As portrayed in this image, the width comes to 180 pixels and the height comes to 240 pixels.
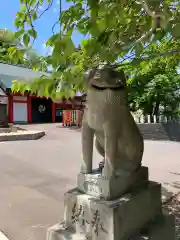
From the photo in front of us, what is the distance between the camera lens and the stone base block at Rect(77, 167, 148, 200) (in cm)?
227

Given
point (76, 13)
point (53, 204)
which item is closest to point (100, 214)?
point (76, 13)

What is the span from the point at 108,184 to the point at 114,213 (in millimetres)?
238

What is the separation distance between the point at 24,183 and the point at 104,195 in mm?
3419

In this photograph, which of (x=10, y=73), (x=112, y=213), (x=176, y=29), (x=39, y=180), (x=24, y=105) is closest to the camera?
(x=176, y=29)

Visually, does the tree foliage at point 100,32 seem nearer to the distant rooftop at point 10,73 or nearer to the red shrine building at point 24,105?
the red shrine building at point 24,105

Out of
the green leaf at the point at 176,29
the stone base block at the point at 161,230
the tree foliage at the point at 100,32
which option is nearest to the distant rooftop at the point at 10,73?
the tree foliage at the point at 100,32

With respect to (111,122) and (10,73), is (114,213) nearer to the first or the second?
(111,122)

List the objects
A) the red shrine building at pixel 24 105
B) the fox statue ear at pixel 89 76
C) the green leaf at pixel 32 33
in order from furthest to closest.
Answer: the red shrine building at pixel 24 105
the green leaf at pixel 32 33
the fox statue ear at pixel 89 76

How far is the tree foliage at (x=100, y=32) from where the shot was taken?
64.4 inches

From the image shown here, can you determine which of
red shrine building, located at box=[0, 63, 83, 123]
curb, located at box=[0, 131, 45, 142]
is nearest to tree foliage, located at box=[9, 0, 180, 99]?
curb, located at box=[0, 131, 45, 142]

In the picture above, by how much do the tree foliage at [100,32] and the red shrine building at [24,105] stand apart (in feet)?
61.4

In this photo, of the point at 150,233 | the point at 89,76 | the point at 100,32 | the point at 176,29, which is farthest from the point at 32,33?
the point at 150,233

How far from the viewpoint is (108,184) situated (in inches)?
88.8

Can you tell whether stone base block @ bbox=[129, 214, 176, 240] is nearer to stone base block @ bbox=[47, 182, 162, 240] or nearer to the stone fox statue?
stone base block @ bbox=[47, 182, 162, 240]
